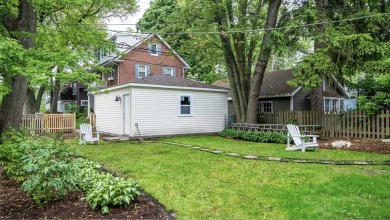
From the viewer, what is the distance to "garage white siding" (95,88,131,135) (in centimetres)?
1522

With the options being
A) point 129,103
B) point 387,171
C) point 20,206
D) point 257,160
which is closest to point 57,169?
point 20,206

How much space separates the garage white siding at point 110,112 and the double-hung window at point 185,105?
2997 mm

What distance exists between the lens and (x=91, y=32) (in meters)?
10.6

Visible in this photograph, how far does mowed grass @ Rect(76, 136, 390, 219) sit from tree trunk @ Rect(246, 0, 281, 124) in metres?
7.40

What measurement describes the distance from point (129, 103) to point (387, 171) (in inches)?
439

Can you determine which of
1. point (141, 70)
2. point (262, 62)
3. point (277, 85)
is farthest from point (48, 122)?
point (277, 85)

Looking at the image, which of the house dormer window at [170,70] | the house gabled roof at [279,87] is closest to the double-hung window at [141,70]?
the house dormer window at [170,70]

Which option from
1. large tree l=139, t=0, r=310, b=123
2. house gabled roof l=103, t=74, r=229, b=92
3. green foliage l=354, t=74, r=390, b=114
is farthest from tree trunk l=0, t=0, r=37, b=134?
green foliage l=354, t=74, r=390, b=114

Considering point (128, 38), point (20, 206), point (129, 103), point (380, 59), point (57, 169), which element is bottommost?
point (20, 206)

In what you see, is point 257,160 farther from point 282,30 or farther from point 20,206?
point 282,30

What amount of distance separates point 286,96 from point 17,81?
15320 millimetres

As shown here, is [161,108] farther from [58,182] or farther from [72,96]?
[72,96]

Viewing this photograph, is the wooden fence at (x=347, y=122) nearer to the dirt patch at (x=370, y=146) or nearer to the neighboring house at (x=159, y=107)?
the dirt patch at (x=370, y=146)

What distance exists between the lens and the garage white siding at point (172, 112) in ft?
46.5
